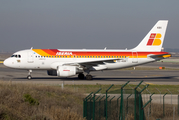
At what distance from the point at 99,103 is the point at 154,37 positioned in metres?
23.7

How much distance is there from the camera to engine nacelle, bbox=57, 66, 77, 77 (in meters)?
28.8

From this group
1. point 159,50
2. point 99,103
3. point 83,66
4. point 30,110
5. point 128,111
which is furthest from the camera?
point 159,50

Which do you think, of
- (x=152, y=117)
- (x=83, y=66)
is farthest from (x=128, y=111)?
(x=83, y=66)

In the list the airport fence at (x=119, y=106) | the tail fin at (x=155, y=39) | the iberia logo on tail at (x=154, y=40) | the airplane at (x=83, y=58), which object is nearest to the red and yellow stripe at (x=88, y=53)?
the airplane at (x=83, y=58)

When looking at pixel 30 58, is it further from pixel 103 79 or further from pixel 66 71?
pixel 103 79

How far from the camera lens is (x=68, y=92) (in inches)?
768

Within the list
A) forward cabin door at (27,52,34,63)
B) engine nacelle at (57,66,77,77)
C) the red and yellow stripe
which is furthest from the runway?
the red and yellow stripe

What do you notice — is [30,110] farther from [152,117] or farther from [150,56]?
[150,56]

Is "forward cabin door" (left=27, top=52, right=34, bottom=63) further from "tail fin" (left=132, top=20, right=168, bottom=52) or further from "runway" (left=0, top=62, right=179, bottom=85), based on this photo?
"tail fin" (left=132, top=20, right=168, bottom=52)

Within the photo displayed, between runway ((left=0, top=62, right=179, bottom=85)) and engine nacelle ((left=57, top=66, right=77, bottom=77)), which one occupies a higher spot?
engine nacelle ((left=57, top=66, right=77, bottom=77))

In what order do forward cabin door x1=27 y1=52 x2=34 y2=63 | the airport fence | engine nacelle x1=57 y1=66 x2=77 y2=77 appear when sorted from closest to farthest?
the airport fence
engine nacelle x1=57 y1=66 x2=77 y2=77
forward cabin door x1=27 y1=52 x2=34 y2=63

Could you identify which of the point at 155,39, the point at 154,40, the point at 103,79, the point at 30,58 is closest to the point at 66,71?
the point at 30,58

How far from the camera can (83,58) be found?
→ 31594 mm

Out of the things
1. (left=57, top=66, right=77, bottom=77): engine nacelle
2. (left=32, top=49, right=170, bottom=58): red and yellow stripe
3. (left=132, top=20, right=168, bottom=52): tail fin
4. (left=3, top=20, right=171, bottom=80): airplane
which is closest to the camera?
(left=57, top=66, right=77, bottom=77): engine nacelle
